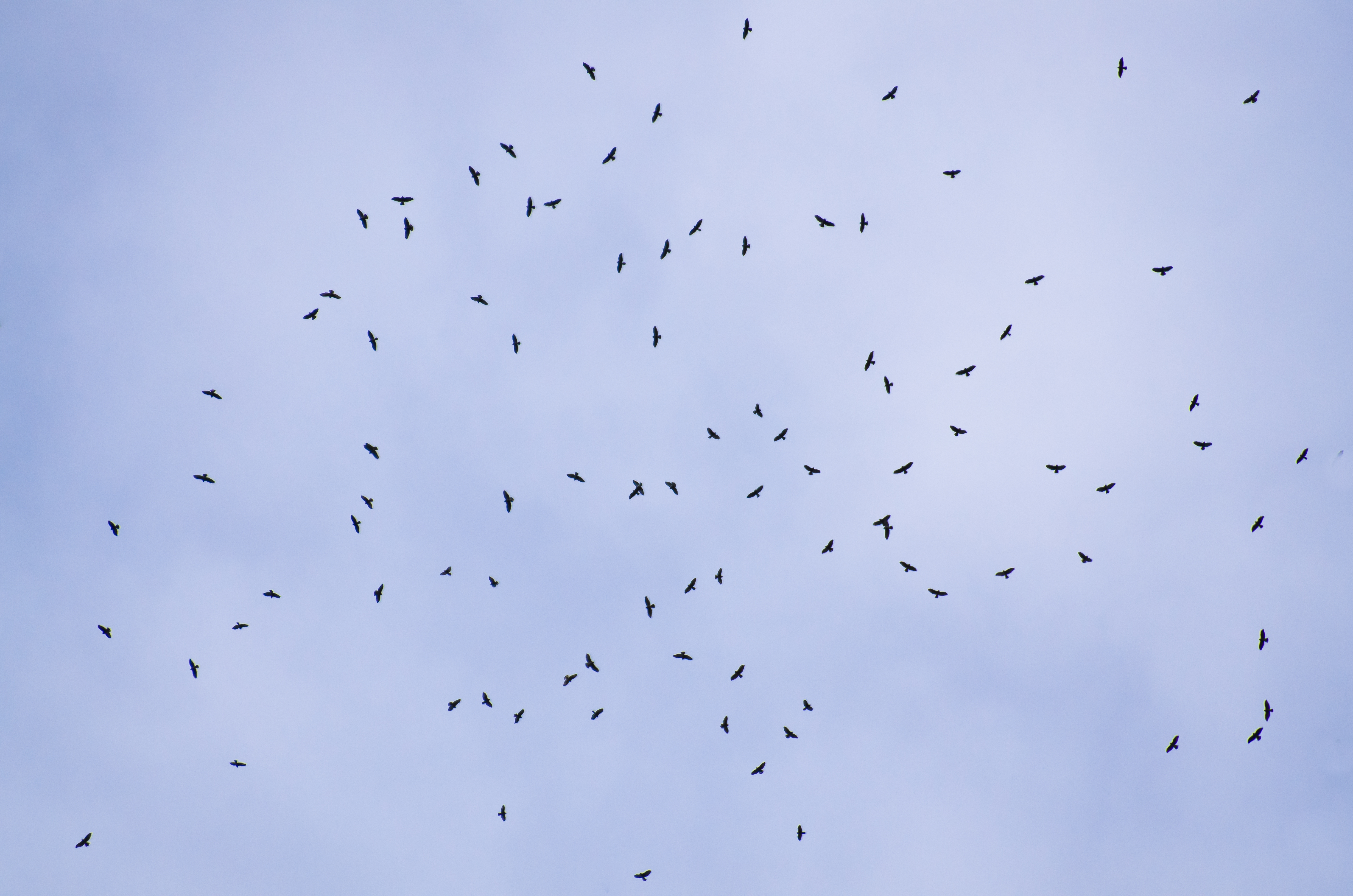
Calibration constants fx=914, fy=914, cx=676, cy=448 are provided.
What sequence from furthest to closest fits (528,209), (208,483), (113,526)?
1. (208,483)
2. (113,526)
3. (528,209)

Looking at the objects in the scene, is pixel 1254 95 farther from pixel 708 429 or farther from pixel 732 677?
pixel 732 677

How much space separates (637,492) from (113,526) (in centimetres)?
3123

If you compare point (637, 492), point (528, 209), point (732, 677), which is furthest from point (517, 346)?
point (732, 677)

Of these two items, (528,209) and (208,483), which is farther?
(208,483)

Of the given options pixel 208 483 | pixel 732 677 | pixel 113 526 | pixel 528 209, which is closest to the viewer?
pixel 528 209

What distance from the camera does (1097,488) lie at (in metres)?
56.2

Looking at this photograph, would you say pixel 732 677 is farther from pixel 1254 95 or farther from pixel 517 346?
pixel 1254 95

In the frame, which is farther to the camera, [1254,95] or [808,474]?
[808,474]

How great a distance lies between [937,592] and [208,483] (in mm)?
69208

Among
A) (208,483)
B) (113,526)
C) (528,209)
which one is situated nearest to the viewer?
(528,209)

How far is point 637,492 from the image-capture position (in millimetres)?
58781

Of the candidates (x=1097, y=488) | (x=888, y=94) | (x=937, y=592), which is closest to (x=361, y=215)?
(x=888, y=94)

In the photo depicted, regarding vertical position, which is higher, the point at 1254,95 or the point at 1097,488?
the point at 1254,95

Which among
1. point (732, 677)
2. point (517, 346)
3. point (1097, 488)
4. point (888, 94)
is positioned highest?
point (888, 94)
